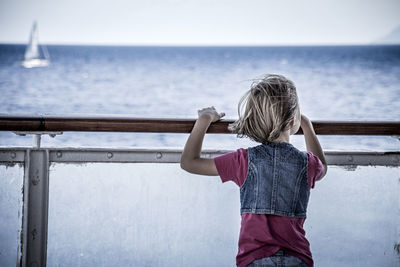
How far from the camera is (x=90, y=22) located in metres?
43.7

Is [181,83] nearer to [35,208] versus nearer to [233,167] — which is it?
[35,208]

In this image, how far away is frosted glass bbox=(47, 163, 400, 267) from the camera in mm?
1734

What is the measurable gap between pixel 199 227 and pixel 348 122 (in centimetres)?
68

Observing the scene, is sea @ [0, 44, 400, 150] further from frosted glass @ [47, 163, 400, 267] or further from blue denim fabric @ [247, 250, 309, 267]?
blue denim fabric @ [247, 250, 309, 267]

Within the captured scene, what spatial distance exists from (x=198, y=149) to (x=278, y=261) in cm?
42

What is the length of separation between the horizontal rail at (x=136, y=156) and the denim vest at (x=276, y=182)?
347 millimetres

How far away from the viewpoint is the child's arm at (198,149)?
1397 mm

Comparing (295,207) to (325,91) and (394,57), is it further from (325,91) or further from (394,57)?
(394,57)

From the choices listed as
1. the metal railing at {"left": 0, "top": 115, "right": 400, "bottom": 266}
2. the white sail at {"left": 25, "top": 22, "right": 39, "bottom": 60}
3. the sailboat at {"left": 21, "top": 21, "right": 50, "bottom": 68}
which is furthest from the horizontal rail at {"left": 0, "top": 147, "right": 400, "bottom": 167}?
the white sail at {"left": 25, "top": 22, "right": 39, "bottom": 60}

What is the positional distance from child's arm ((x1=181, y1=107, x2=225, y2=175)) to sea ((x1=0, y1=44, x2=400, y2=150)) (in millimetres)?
9266

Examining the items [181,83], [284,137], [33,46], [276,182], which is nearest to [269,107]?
[284,137]

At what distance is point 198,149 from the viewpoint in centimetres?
146

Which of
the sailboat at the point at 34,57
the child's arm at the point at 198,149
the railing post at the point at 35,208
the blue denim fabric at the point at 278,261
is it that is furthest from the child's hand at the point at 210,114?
the sailboat at the point at 34,57

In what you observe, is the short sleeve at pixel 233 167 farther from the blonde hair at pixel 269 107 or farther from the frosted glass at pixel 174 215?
the frosted glass at pixel 174 215
